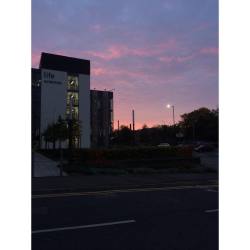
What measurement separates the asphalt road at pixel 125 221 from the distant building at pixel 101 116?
63470mm

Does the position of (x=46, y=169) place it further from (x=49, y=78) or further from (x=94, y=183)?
(x=49, y=78)

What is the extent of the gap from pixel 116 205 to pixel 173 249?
430 cm

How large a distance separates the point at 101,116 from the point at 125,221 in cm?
7175

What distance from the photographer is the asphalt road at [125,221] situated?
21.3ft

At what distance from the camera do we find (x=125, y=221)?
8.20 m

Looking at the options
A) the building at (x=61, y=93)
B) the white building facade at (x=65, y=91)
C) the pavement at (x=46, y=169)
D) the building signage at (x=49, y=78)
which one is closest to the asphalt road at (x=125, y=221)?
the pavement at (x=46, y=169)

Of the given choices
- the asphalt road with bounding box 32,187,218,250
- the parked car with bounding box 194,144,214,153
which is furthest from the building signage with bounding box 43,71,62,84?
the asphalt road with bounding box 32,187,218,250

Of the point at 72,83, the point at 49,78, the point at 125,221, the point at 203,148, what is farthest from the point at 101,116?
the point at 125,221

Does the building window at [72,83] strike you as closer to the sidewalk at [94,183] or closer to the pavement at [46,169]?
the pavement at [46,169]

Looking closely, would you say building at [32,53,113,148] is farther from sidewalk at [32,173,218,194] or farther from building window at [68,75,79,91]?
sidewalk at [32,173,218,194]

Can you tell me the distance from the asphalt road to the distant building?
6347 cm
